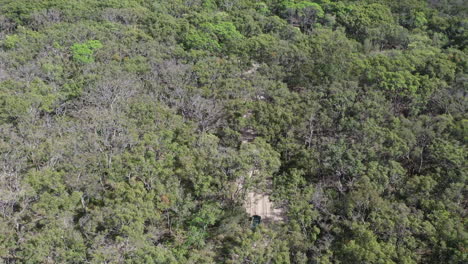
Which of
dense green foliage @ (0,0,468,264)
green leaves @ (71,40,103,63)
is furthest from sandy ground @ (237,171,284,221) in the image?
green leaves @ (71,40,103,63)

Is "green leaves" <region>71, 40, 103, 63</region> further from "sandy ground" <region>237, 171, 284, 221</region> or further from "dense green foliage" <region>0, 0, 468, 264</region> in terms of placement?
"sandy ground" <region>237, 171, 284, 221</region>

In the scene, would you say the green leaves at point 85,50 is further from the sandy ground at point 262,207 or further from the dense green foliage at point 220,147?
the sandy ground at point 262,207

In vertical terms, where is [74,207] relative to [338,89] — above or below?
below

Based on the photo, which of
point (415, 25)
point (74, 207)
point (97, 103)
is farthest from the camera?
point (415, 25)

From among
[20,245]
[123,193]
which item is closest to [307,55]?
[123,193]

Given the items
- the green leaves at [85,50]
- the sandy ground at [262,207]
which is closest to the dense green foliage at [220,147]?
the green leaves at [85,50]

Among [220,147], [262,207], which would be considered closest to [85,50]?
[220,147]

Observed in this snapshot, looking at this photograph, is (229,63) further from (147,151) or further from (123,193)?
(123,193)

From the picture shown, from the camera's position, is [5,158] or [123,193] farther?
[5,158]
